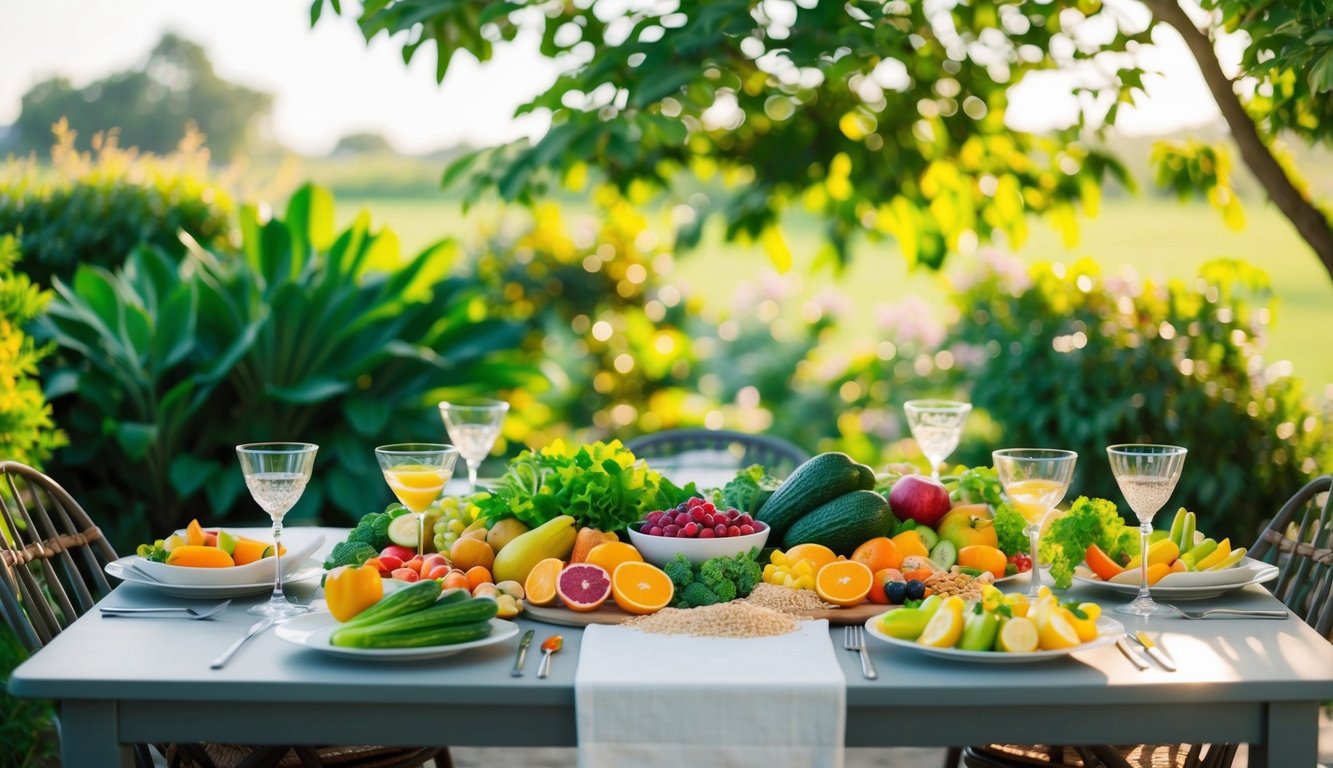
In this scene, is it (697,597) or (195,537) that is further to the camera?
(195,537)

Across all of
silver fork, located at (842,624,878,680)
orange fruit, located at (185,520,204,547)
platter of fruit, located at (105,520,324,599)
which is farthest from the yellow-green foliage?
silver fork, located at (842,624,878,680)

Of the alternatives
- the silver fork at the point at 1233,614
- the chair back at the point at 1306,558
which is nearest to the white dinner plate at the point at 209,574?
the silver fork at the point at 1233,614

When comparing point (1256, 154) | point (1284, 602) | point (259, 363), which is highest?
point (1256, 154)

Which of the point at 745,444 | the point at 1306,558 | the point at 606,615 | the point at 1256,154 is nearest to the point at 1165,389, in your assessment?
the point at 1256,154

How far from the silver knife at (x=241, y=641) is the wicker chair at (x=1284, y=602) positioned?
56.2 inches

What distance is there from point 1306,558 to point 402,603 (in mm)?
1877

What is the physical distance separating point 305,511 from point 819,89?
2655mm

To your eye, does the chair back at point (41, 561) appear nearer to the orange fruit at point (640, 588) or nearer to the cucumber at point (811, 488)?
the orange fruit at point (640, 588)

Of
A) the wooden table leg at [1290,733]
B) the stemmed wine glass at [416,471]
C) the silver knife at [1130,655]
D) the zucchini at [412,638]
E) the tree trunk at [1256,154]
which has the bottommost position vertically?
the wooden table leg at [1290,733]

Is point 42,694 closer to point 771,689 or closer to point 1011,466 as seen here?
point 771,689

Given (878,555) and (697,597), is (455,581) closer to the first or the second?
(697,597)

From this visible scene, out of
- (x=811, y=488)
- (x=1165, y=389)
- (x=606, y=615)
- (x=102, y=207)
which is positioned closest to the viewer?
(x=606, y=615)

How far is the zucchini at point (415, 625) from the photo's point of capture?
1.93 m

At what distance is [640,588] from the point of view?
223 cm
